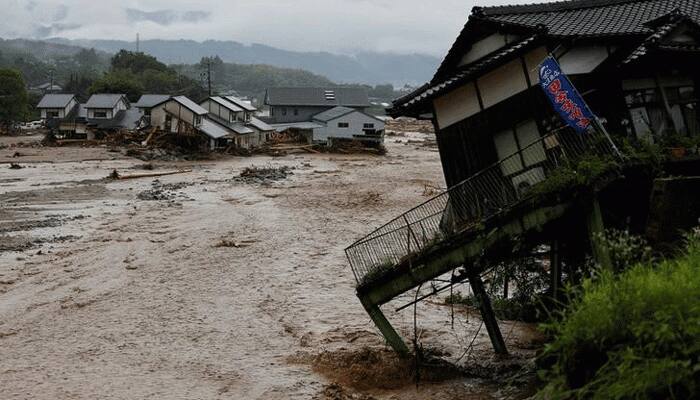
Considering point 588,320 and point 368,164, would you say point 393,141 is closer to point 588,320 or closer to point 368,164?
point 368,164

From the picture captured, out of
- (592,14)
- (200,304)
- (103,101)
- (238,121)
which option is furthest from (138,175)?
(592,14)

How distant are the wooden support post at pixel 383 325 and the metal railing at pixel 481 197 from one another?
0.60 meters

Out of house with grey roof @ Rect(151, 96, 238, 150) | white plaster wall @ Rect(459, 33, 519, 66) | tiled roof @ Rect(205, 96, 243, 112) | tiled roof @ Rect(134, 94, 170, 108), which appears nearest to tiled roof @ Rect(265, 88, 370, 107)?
tiled roof @ Rect(205, 96, 243, 112)

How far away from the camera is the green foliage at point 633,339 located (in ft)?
20.4

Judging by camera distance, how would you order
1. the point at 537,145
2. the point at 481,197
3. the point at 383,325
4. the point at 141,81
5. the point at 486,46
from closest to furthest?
the point at 481,197 → the point at 537,145 → the point at 383,325 → the point at 486,46 → the point at 141,81

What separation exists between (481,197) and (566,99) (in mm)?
2686

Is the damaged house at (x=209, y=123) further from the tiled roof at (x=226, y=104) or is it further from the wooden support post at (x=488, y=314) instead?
the wooden support post at (x=488, y=314)

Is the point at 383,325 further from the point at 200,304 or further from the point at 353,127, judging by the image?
the point at 353,127

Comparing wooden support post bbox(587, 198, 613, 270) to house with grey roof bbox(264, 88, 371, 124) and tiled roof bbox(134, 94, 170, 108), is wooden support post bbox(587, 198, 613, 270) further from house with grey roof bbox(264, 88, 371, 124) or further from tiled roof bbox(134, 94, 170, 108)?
house with grey roof bbox(264, 88, 371, 124)

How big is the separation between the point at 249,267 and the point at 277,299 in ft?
15.0

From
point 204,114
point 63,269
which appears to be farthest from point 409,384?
point 204,114

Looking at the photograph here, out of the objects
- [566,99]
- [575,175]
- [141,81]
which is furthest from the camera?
[141,81]

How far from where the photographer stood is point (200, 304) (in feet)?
69.7

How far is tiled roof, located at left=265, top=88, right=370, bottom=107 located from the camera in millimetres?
85500
